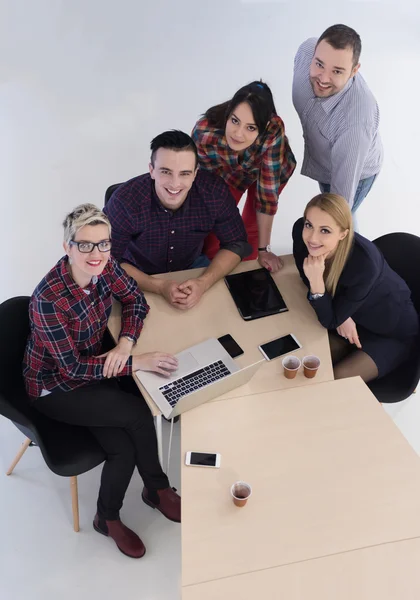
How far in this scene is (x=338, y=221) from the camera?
2420mm

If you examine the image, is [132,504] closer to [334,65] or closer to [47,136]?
[334,65]

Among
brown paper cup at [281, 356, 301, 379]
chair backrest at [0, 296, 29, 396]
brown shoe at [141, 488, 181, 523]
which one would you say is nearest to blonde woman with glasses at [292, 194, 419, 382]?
brown paper cup at [281, 356, 301, 379]

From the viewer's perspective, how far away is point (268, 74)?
17.6 ft

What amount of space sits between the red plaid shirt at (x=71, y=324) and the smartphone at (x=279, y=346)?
0.54 metres

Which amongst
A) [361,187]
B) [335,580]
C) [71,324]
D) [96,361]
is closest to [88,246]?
[71,324]

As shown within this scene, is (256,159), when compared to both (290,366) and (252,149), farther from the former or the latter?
(290,366)

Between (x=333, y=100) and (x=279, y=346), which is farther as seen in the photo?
(x=333, y=100)

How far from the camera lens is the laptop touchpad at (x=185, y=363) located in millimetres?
2355

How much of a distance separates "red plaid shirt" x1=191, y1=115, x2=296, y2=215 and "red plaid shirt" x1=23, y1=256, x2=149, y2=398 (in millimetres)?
807

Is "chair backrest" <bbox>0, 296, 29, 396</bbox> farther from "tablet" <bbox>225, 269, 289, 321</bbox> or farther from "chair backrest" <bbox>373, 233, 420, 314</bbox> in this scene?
"chair backrest" <bbox>373, 233, 420, 314</bbox>

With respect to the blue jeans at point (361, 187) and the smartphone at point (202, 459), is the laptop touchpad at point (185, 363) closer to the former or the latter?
the smartphone at point (202, 459)

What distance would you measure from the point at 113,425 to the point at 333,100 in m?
1.76

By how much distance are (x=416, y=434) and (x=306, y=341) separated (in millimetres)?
1082

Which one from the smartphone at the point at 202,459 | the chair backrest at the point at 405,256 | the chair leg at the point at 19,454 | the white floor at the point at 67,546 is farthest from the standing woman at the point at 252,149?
the chair leg at the point at 19,454
